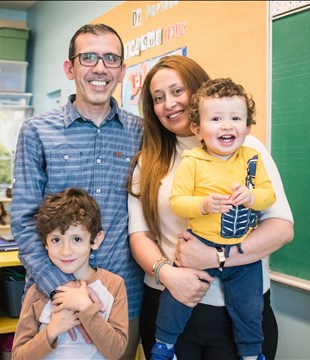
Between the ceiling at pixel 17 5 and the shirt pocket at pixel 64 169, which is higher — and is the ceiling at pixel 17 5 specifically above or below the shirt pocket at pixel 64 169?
above

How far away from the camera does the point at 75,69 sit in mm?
1624

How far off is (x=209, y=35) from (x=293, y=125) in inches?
35.3

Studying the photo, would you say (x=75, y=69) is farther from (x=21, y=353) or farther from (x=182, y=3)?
(x=182, y=3)

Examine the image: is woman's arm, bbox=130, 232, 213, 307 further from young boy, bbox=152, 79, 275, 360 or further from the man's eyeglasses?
the man's eyeglasses

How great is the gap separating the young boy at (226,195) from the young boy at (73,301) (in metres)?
0.17

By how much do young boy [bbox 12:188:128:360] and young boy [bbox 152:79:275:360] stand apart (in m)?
0.17

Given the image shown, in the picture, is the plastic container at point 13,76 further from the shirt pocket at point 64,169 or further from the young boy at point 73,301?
the young boy at point 73,301

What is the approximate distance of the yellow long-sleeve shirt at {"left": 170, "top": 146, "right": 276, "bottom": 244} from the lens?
4.52 feet

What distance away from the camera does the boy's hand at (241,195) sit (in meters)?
1.30

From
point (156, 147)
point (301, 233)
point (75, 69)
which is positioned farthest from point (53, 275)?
point (301, 233)

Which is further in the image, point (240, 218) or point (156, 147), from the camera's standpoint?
point (156, 147)

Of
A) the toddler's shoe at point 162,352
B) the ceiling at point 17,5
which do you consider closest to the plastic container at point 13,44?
the ceiling at point 17,5

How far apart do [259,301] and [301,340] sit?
70 centimetres

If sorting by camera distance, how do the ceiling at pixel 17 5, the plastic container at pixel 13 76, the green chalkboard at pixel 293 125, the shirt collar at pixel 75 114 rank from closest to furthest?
the shirt collar at pixel 75 114
the green chalkboard at pixel 293 125
the plastic container at pixel 13 76
the ceiling at pixel 17 5
